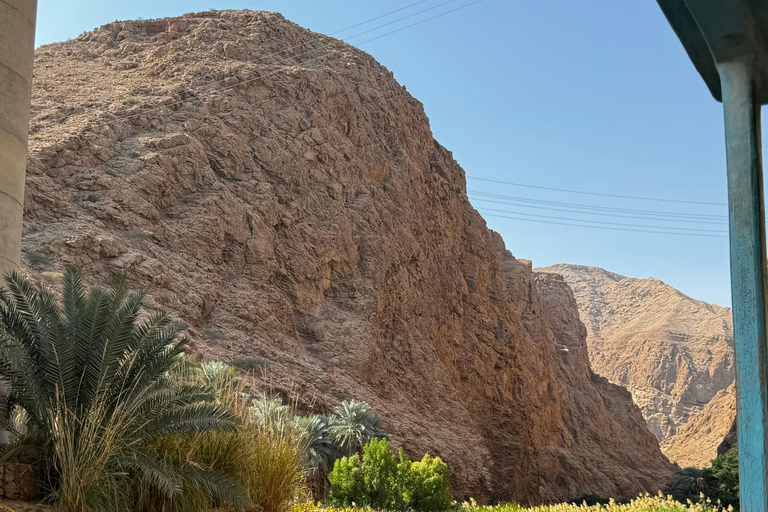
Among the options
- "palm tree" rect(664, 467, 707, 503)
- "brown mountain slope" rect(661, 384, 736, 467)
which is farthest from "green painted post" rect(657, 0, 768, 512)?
"brown mountain slope" rect(661, 384, 736, 467)

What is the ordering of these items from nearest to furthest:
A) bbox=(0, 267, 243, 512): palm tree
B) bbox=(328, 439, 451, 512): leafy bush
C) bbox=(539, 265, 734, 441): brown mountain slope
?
bbox=(0, 267, 243, 512): palm tree, bbox=(328, 439, 451, 512): leafy bush, bbox=(539, 265, 734, 441): brown mountain slope

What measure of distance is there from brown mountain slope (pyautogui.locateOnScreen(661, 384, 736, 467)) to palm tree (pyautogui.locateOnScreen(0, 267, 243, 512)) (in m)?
64.7

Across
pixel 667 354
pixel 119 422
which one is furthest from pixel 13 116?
pixel 667 354

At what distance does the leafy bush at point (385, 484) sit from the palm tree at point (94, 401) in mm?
6635

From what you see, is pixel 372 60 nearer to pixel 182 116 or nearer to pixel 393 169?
pixel 393 169

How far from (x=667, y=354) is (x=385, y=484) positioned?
10052cm

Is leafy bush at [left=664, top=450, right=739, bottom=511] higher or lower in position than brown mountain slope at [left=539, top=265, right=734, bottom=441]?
lower

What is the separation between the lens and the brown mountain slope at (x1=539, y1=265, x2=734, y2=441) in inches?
4077

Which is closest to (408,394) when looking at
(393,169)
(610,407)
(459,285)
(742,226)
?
(459,285)

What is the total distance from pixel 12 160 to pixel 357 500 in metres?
9.44

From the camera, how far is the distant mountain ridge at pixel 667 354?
339ft

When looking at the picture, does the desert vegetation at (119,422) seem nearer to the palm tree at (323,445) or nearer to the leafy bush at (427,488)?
the leafy bush at (427,488)

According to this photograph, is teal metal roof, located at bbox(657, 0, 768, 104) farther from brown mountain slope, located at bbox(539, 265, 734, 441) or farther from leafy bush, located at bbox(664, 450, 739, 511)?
brown mountain slope, located at bbox(539, 265, 734, 441)

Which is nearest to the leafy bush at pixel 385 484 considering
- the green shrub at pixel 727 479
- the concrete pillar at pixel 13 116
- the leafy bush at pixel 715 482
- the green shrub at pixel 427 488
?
the green shrub at pixel 427 488
